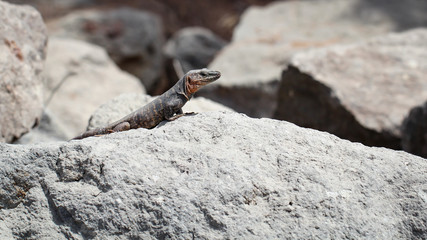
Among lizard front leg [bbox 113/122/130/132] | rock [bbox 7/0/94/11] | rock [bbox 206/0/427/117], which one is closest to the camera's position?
lizard front leg [bbox 113/122/130/132]

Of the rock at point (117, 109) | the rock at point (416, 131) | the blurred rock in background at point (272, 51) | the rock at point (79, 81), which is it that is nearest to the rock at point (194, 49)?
the blurred rock in background at point (272, 51)

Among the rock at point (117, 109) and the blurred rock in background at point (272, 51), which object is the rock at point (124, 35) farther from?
the rock at point (117, 109)

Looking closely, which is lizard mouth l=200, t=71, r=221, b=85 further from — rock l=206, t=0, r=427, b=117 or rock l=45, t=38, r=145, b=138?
rock l=206, t=0, r=427, b=117

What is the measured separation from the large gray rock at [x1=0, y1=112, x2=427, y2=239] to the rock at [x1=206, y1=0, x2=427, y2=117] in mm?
5157

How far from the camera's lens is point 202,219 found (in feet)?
10.2

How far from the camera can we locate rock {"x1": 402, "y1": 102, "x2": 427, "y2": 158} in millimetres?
5988

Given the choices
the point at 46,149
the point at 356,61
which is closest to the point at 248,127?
the point at 46,149

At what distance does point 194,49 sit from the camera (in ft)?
43.0

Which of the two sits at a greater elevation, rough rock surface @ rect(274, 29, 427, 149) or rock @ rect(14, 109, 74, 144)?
rough rock surface @ rect(274, 29, 427, 149)

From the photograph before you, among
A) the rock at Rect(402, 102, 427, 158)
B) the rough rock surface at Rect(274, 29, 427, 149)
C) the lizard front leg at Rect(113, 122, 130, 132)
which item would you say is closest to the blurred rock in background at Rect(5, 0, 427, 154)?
the rough rock surface at Rect(274, 29, 427, 149)

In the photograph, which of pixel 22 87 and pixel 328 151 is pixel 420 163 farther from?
pixel 22 87

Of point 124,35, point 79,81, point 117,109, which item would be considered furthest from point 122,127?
point 124,35

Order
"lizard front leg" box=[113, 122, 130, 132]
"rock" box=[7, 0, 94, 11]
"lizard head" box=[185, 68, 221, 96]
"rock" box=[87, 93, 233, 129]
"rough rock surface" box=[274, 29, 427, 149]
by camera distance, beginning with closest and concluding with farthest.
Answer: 1. "lizard front leg" box=[113, 122, 130, 132]
2. "lizard head" box=[185, 68, 221, 96]
3. "rock" box=[87, 93, 233, 129]
4. "rough rock surface" box=[274, 29, 427, 149]
5. "rock" box=[7, 0, 94, 11]

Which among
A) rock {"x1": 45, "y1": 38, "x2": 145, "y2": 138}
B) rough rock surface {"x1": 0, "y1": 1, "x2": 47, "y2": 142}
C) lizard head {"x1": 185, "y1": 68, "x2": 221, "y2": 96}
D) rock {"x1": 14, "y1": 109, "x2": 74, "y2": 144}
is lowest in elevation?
rock {"x1": 45, "y1": 38, "x2": 145, "y2": 138}
